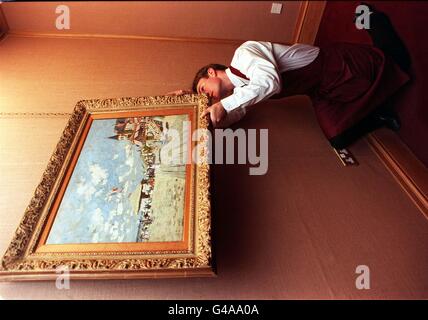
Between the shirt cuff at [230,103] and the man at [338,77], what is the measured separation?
0.05 metres

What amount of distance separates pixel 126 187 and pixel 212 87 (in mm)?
656

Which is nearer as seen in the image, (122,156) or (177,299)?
(177,299)

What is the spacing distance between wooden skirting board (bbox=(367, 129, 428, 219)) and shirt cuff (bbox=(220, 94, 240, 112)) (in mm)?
737

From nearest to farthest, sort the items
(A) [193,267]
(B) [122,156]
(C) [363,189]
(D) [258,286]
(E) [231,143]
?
(A) [193,267]
(D) [258,286]
(B) [122,156]
(C) [363,189]
(E) [231,143]

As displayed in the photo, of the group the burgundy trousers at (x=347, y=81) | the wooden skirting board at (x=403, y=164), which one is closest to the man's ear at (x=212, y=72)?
the burgundy trousers at (x=347, y=81)

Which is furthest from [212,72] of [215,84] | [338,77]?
[338,77]

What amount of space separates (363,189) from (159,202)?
86cm

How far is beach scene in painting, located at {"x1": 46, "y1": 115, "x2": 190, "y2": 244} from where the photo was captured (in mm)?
964

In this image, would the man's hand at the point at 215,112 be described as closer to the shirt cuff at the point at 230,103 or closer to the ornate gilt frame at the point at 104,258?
the shirt cuff at the point at 230,103

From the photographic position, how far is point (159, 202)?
1.03 metres

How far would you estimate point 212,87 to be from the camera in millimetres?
1457

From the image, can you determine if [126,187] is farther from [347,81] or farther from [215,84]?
[347,81]
